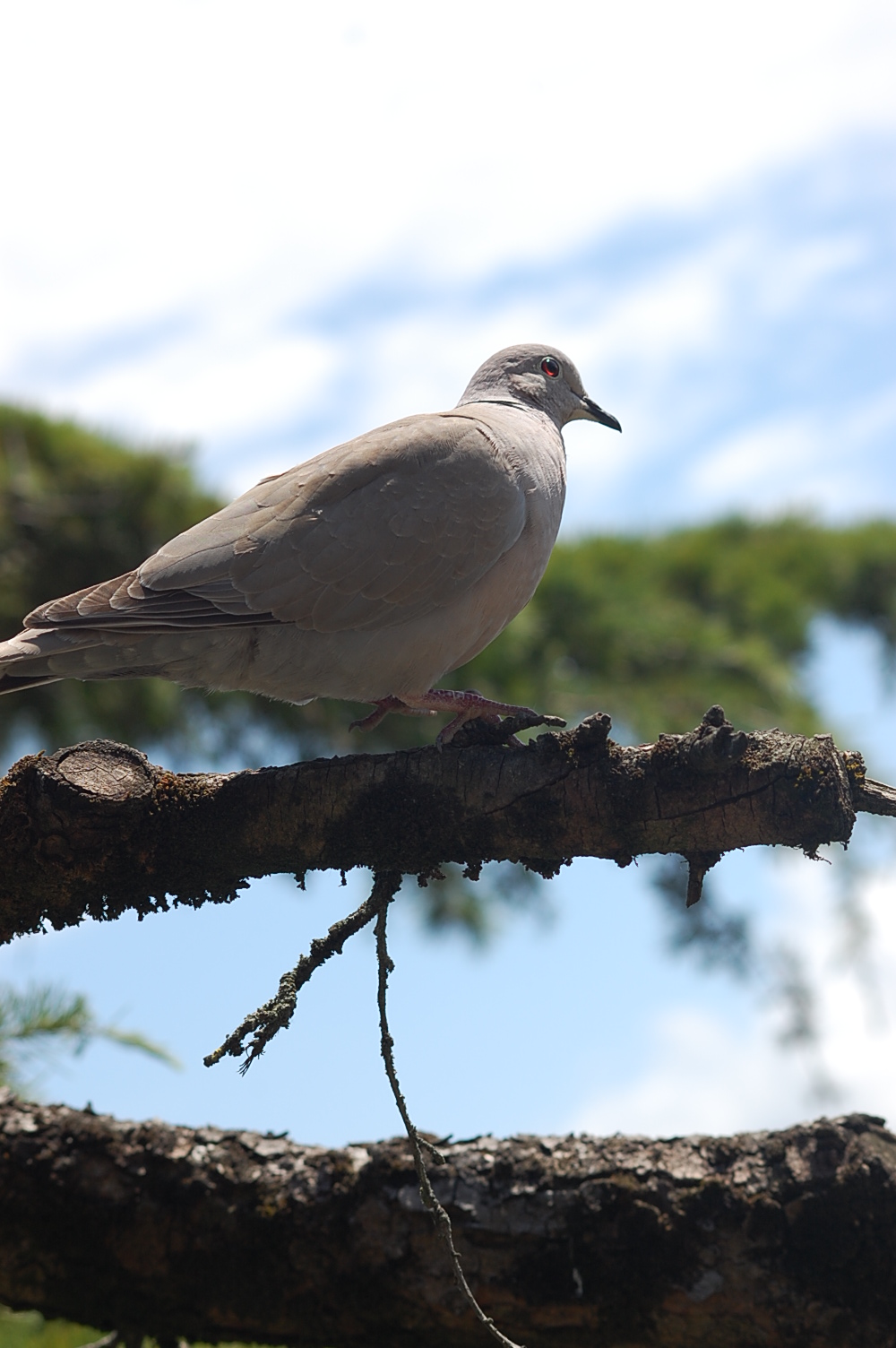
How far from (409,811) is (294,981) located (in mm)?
417

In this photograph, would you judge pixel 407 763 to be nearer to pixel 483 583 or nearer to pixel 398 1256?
pixel 483 583

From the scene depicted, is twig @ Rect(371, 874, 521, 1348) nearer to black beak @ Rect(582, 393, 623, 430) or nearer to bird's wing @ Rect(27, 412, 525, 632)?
bird's wing @ Rect(27, 412, 525, 632)

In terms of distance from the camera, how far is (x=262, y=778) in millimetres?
2566

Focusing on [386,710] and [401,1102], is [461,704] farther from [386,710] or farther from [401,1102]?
[401,1102]

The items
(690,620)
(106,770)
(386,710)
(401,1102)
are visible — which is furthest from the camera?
(690,620)

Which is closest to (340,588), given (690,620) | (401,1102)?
(401,1102)

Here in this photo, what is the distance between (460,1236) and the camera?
2648 millimetres

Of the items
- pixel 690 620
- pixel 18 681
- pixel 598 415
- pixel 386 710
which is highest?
pixel 690 620

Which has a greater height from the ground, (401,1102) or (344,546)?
(344,546)

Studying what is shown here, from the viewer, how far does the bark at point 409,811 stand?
91.7 inches

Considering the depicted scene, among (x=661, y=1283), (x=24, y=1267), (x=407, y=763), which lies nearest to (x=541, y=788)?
(x=407, y=763)

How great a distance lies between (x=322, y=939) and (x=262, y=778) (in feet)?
1.23

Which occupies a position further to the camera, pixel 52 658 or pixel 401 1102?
pixel 52 658

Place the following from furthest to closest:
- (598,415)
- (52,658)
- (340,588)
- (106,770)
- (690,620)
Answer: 1. (690,620)
2. (598,415)
3. (340,588)
4. (52,658)
5. (106,770)
